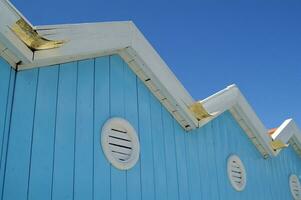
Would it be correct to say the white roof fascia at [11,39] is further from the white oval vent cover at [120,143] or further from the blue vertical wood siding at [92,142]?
the white oval vent cover at [120,143]

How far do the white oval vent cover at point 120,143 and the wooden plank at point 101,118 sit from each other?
0.25 ft

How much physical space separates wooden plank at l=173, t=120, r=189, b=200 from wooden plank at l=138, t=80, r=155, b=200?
506 mm

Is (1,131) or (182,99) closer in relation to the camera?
(1,131)

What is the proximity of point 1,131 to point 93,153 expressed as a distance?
1.06m

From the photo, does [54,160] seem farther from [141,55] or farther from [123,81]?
[141,55]

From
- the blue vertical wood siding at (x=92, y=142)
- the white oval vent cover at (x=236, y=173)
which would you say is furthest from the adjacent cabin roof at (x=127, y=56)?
the white oval vent cover at (x=236, y=173)

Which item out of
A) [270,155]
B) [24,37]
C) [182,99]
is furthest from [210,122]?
[24,37]

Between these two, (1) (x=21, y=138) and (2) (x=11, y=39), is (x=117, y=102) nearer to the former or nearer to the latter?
(1) (x=21, y=138)

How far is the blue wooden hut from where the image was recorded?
3.83m

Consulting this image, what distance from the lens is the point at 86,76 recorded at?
464 centimetres

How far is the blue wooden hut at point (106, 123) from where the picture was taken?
383 centimetres

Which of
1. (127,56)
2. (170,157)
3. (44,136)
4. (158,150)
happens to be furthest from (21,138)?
(170,157)

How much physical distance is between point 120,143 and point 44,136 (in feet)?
3.42

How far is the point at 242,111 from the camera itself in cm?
686
